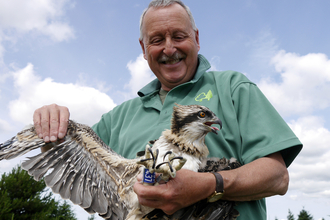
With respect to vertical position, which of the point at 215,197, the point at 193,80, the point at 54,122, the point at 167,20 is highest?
the point at 167,20

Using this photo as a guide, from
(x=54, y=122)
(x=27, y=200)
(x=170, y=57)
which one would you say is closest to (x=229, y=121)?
(x=170, y=57)

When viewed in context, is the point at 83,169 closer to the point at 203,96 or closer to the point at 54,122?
the point at 54,122

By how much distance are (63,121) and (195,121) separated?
1987mm

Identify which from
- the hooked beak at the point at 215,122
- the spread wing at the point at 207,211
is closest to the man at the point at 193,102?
the spread wing at the point at 207,211

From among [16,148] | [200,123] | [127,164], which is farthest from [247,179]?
[16,148]

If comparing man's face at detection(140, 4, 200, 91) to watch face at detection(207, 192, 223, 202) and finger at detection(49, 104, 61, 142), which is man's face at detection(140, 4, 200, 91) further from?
watch face at detection(207, 192, 223, 202)

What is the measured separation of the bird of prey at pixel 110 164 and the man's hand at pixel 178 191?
23 cm

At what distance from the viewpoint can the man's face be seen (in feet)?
12.6

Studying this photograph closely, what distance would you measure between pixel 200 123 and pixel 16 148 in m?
2.69

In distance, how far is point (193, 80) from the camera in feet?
12.3

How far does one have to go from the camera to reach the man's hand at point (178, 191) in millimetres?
2480

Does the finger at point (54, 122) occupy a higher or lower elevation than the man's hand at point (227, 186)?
higher

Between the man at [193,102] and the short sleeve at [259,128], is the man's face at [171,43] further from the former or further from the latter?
the short sleeve at [259,128]

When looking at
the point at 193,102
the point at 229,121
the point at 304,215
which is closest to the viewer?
the point at 229,121
